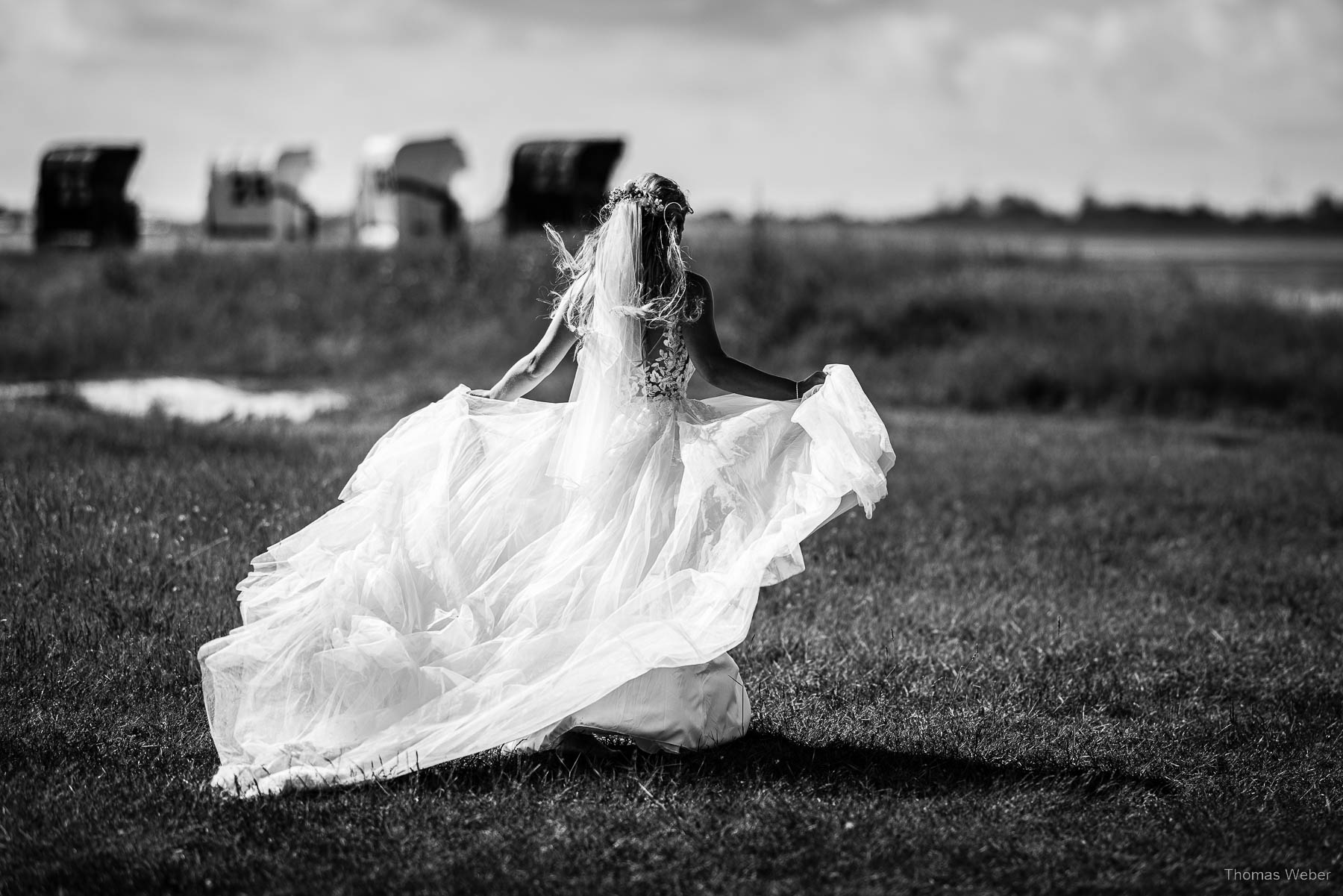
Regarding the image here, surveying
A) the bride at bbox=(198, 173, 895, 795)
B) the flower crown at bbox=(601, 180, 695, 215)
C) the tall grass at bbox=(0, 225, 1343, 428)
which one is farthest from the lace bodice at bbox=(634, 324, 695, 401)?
the tall grass at bbox=(0, 225, 1343, 428)

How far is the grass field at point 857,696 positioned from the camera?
15.0 ft

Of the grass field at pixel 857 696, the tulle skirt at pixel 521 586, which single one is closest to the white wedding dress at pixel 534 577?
the tulle skirt at pixel 521 586

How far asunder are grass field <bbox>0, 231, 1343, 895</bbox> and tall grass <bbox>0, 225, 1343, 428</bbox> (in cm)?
360

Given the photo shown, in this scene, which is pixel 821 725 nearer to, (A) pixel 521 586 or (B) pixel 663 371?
(A) pixel 521 586

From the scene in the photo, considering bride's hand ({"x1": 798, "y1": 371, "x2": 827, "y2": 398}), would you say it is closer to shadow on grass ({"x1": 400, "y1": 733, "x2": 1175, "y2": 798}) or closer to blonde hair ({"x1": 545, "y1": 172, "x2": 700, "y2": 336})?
blonde hair ({"x1": 545, "y1": 172, "x2": 700, "y2": 336})

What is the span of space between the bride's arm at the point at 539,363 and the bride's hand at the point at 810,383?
105cm

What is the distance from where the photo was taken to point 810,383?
19.0 feet

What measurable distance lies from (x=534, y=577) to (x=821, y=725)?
5.32ft

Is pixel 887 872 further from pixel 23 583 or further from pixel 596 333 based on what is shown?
pixel 23 583

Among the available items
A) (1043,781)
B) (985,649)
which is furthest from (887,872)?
(985,649)

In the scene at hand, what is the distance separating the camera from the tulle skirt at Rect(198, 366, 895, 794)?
5.00 m

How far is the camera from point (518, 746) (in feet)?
18.0

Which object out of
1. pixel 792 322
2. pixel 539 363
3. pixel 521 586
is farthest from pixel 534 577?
pixel 792 322

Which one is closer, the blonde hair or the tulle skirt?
the tulle skirt
